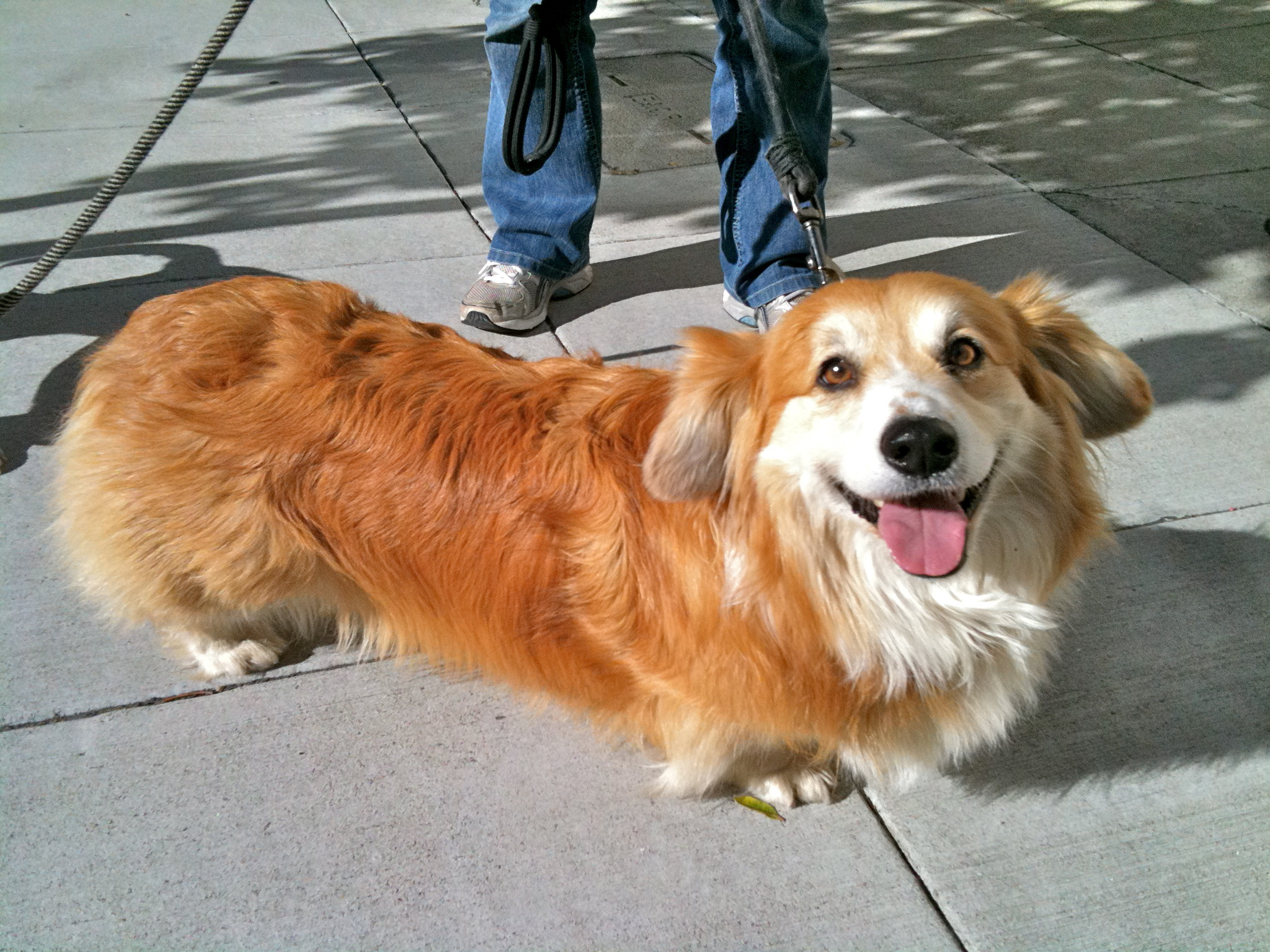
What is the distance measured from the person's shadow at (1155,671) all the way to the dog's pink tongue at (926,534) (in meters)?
0.89

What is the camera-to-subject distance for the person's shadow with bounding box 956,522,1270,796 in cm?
267

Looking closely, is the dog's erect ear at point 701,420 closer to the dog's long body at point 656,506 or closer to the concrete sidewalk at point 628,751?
the dog's long body at point 656,506

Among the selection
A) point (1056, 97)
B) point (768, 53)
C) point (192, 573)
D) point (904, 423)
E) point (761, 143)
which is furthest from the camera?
point (1056, 97)

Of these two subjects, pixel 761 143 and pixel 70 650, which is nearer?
pixel 70 650

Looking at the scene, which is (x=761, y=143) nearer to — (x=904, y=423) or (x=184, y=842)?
(x=904, y=423)

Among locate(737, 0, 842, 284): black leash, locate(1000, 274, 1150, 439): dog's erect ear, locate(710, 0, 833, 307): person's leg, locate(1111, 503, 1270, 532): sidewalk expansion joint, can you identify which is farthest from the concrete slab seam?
locate(1000, 274, 1150, 439): dog's erect ear

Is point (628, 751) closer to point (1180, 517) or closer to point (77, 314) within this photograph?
point (1180, 517)

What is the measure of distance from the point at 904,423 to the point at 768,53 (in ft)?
5.16

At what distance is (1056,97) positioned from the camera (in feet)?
23.2

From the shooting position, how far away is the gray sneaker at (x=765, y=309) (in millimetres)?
4391

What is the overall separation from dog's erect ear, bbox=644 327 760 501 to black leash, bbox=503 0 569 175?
1534 mm

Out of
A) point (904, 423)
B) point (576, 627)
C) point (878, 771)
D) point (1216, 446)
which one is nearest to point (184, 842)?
point (576, 627)

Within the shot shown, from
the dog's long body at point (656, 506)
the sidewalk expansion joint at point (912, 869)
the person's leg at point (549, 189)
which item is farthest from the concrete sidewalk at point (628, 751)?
the person's leg at point (549, 189)

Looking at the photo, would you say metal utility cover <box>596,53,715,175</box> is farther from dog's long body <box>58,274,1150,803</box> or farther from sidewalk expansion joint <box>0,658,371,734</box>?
sidewalk expansion joint <box>0,658,371,734</box>
